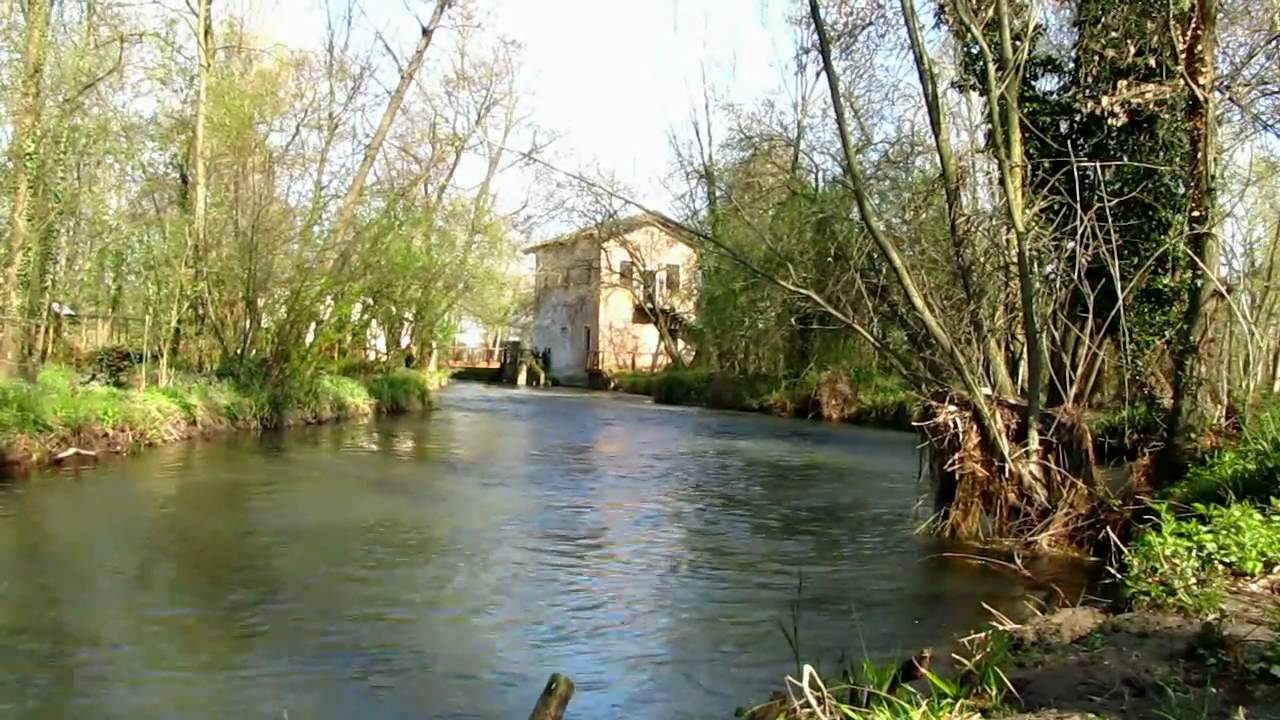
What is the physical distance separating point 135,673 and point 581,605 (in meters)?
3.33

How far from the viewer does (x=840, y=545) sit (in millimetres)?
11945

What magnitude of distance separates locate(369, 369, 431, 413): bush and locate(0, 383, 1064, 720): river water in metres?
11.3

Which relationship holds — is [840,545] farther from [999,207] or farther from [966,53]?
[966,53]

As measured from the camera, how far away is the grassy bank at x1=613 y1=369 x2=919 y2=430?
98.2 feet

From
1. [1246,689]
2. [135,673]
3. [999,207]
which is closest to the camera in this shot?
[1246,689]

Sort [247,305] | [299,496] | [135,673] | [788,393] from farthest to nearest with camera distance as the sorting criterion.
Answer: [788,393]
[247,305]
[299,496]
[135,673]

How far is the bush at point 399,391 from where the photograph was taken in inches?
1165

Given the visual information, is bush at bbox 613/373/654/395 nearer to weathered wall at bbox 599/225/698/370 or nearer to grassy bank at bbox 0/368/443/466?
weathered wall at bbox 599/225/698/370

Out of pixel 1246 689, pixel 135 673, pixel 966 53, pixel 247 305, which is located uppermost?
pixel 966 53

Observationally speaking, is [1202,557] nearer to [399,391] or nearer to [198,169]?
[198,169]

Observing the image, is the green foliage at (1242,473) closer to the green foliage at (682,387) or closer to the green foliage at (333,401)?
the green foliage at (333,401)

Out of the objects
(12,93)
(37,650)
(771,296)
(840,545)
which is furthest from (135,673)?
(771,296)

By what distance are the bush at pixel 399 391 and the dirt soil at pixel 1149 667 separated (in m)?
24.3

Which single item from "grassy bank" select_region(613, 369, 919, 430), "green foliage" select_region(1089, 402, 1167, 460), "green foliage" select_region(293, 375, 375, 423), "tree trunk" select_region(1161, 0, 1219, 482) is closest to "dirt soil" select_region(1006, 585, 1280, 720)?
"tree trunk" select_region(1161, 0, 1219, 482)
